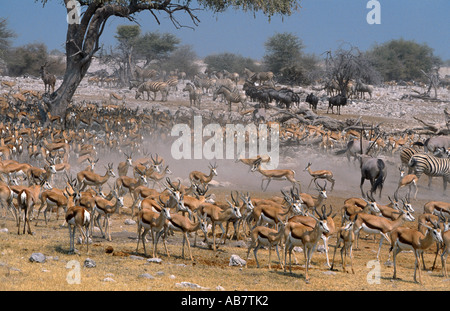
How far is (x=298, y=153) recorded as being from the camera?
24438 mm

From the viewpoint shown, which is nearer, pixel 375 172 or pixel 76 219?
pixel 76 219

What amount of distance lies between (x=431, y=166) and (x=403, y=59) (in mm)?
52230

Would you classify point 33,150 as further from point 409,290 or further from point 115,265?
point 409,290

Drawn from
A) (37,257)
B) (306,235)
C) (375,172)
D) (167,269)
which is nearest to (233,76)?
(375,172)

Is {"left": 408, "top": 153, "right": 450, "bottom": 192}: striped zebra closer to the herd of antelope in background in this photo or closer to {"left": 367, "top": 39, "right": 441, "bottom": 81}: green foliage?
the herd of antelope in background

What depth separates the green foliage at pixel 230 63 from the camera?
71.1m

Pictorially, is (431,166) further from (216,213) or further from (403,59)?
(403,59)

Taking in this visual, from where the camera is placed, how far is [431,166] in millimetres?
20000

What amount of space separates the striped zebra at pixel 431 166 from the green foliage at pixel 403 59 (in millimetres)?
40383

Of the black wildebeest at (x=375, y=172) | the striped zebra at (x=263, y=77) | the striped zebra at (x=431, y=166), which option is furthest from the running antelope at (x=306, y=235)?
the striped zebra at (x=263, y=77)

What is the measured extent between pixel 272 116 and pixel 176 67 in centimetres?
3722
